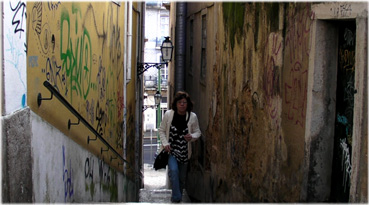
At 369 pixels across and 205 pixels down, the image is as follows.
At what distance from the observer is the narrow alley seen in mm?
3945

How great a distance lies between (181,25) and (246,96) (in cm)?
671

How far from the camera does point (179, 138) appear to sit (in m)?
7.17

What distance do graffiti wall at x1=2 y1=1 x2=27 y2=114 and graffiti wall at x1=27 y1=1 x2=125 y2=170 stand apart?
104mm

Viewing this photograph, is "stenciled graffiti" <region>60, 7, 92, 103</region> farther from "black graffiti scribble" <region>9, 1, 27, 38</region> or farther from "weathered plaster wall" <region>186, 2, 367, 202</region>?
"weathered plaster wall" <region>186, 2, 367, 202</region>

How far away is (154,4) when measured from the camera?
39156mm

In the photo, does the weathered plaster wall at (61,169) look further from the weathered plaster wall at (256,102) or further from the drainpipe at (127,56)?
the drainpipe at (127,56)

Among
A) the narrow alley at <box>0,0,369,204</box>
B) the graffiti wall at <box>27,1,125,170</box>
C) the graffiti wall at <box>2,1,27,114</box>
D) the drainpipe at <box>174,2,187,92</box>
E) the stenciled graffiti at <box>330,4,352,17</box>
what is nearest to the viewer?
the graffiti wall at <box>2,1,27,114</box>

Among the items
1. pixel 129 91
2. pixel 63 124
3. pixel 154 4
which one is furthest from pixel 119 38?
pixel 154 4

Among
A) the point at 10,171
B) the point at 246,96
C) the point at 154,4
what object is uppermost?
the point at 154,4

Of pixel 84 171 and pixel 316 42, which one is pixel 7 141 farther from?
pixel 316 42

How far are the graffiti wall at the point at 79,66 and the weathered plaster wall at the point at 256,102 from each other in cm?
181

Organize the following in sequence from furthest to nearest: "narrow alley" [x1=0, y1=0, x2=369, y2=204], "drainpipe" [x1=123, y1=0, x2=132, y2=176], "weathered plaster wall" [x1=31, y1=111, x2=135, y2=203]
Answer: "drainpipe" [x1=123, y1=0, x2=132, y2=176] < "weathered plaster wall" [x1=31, y1=111, x2=135, y2=203] < "narrow alley" [x1=0, y1=0, x2=369, y2=204]

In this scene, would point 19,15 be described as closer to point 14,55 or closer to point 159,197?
point 14,55

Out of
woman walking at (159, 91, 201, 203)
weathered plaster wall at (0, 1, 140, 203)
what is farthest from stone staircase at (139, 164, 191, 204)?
weathered plaster wall at (0, 1, 140, 203)
